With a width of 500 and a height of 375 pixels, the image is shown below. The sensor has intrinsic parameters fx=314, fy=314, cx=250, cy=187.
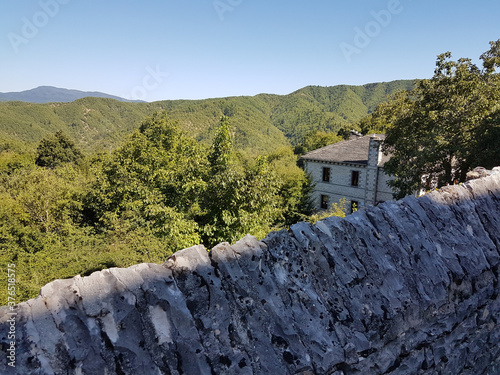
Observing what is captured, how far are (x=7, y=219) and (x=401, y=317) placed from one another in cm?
1515

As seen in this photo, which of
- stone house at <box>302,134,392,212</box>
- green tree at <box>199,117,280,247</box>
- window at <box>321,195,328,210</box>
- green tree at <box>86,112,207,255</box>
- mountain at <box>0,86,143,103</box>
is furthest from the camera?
mountain at <box>0,86,143,103</box>

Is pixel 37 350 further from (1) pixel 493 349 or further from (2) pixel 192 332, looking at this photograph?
(1) pixel 493 349

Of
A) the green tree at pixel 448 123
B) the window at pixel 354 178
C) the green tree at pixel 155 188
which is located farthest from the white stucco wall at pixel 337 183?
the green tree at pixel 155 188

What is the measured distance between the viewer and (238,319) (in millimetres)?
2078

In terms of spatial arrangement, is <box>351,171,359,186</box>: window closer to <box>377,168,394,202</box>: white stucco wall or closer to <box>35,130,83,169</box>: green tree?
<box>377,168,394,202</box>: white stucco wall

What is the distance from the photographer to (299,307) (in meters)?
2.26

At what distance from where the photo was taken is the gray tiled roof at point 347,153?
27.5 meters

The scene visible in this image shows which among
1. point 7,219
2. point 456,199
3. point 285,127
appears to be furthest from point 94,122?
Answer: point 456,199

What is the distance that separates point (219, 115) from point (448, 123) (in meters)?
110

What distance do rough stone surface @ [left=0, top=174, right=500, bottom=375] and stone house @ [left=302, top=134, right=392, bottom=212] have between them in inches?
864

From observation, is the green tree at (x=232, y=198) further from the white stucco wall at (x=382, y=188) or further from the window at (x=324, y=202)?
the window at (x=324, y=202)

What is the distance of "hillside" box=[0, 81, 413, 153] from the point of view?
109625 millimetres

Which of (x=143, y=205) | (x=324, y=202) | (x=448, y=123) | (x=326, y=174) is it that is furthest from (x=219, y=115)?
(x=448, y=123)

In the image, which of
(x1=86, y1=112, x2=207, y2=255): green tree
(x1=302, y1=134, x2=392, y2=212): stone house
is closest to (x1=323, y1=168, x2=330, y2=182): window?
Result: (x1=302, y1=134, x2=392, y2=212): stone house
